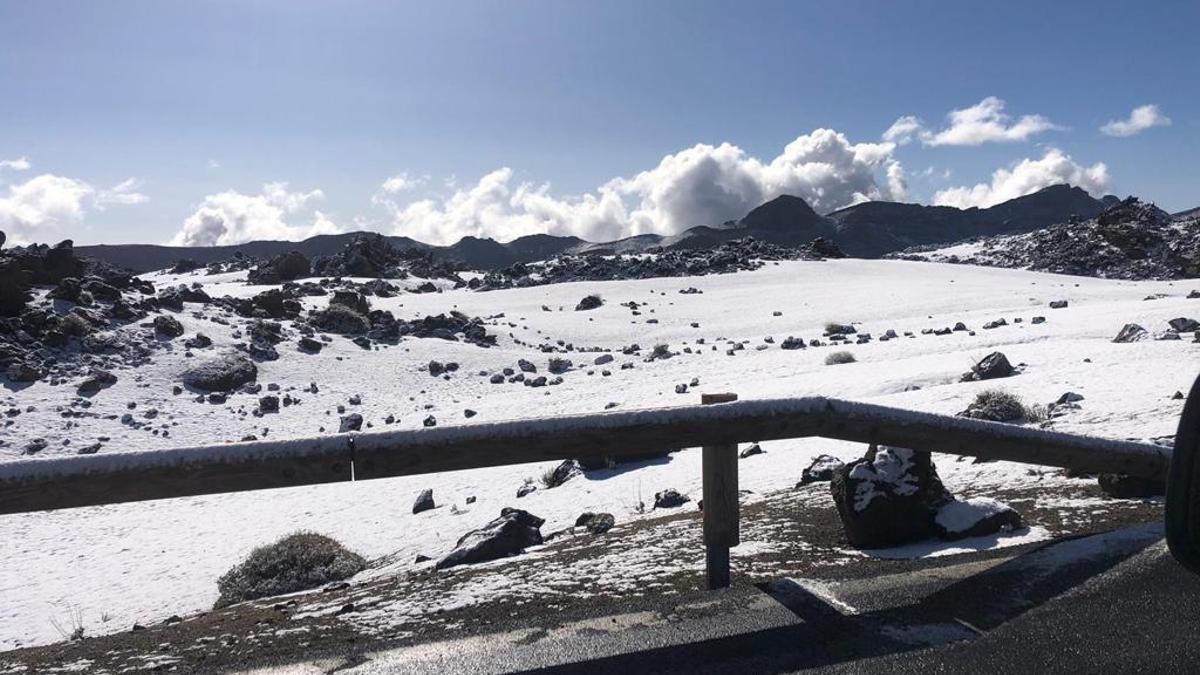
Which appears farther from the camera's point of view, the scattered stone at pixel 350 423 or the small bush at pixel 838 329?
the small bush at pixel 838 329

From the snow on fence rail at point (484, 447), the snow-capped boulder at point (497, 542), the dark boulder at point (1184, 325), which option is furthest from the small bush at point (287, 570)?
the dark boulder at point (1184, 325)

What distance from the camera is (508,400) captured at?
23.6 m

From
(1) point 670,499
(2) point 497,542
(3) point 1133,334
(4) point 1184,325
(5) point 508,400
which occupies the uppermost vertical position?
(4) point 1184,325

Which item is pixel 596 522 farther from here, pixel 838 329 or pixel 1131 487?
pixel 838 329

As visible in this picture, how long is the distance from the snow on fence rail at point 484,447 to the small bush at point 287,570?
151 inches

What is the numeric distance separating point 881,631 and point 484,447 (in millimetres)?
2076

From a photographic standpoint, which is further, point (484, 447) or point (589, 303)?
point (589, 303)

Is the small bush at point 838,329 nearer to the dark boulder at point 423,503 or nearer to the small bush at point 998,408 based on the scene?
the small bush at point 998,408

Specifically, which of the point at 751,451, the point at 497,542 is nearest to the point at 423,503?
the point at 751,451

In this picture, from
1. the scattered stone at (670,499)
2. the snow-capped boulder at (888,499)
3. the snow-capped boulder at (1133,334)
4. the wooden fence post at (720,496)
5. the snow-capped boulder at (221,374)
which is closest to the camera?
the wooden fence post at (720,496)

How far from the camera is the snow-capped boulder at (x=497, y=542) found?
21.1 ft

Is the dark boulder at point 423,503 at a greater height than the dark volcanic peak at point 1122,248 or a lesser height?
lesser

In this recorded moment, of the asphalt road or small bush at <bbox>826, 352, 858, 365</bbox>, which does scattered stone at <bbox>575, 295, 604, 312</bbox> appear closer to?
small bush at <bbox>826, 352, 858, 365</bbox>

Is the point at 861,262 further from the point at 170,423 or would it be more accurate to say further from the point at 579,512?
the point at 579,512
